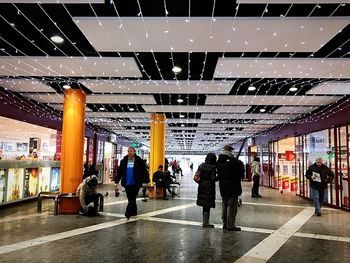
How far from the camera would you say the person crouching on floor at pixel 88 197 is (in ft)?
28.4

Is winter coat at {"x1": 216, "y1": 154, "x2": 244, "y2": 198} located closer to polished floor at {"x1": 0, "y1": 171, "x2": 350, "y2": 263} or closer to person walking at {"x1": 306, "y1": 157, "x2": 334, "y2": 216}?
polished floor at {"x1": 0, "y1": 171, "x2": 350, "y2": 263}

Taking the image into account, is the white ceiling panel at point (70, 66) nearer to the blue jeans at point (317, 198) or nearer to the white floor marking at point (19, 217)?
the white floor marking at point (19, 217)

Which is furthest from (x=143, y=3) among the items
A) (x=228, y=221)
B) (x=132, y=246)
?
(x=228, y=221)

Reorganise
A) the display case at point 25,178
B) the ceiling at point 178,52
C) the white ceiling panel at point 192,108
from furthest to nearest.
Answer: the white ceiling panel at point 192,108
the display case at point 25,178
the ceiling at point 178,52

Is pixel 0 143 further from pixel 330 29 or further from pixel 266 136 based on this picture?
pixel 266 136

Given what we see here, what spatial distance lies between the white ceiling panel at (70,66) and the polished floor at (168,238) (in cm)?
358

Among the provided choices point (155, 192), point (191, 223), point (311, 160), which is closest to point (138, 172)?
point (191, 223)

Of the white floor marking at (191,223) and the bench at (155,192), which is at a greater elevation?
the bench at (155,192)

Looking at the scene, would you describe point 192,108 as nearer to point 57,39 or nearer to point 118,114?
point 118,114

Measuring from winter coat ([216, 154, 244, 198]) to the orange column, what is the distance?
4.50 m

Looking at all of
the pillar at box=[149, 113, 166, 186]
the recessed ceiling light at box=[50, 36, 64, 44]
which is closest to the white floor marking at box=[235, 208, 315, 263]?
the recessed ceiling light at box=[50, 36, 64, 44]

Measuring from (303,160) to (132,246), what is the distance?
1156cm

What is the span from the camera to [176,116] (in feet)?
54.2

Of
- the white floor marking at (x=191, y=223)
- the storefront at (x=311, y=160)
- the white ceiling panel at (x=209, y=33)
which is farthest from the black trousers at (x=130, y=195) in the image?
the storefront at (x=311, y=160)
